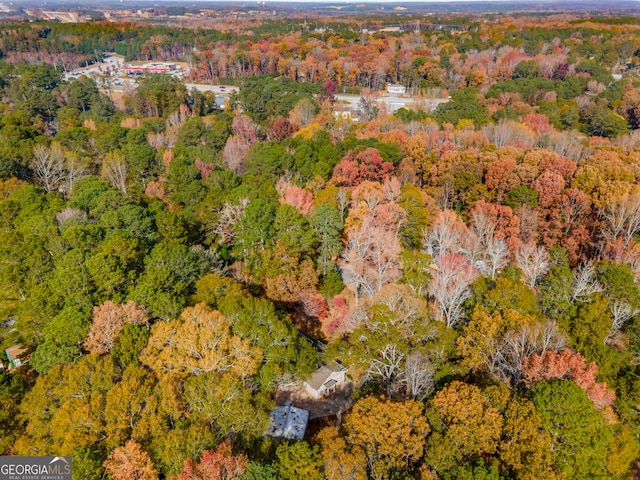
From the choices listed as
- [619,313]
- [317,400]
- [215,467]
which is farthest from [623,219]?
[215,467]

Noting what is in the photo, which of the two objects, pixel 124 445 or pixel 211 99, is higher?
pixel 211 99

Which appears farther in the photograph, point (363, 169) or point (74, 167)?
point (74, 167)

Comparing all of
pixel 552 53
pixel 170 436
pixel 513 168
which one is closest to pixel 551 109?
pixel 513 168

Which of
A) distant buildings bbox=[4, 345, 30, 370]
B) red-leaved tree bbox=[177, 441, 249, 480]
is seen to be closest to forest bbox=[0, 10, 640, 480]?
red-leaved tree bbox=[177, 441, 249, 480]

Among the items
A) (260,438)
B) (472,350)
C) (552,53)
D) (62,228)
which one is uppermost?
(552,53)

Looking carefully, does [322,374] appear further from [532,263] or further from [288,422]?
[532,263]

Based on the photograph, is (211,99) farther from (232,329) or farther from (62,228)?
(232,329)

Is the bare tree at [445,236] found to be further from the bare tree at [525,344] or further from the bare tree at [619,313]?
the bare tree at [619,313]
